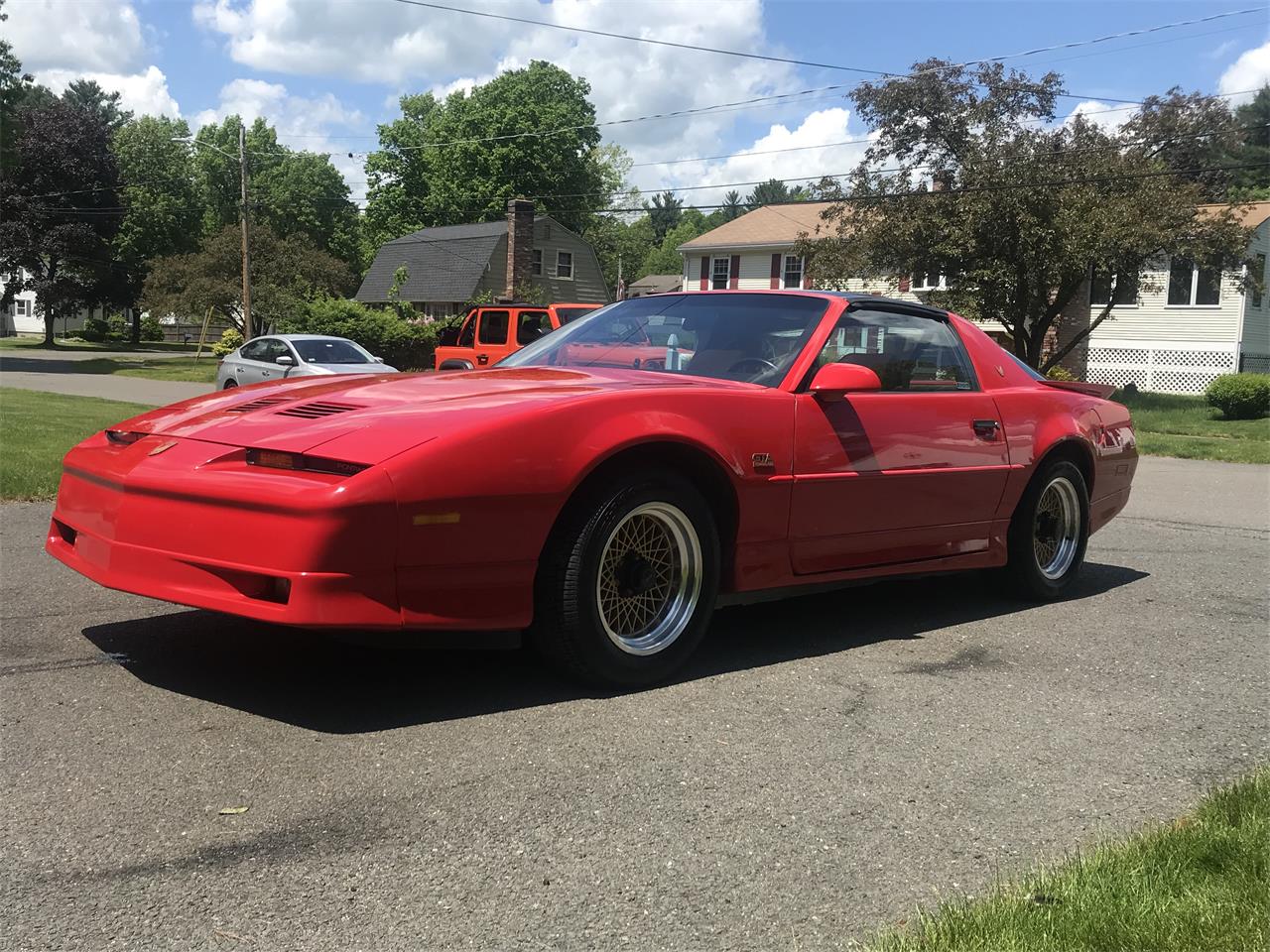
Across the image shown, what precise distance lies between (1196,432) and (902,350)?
1800 cm

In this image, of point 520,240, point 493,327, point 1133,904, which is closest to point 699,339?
point 1133,904

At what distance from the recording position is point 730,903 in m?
2.43

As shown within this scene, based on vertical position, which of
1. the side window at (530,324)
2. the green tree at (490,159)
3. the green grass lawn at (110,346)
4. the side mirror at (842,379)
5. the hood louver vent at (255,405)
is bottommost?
the hood louver vent at (255,405)

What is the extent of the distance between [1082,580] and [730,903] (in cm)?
463

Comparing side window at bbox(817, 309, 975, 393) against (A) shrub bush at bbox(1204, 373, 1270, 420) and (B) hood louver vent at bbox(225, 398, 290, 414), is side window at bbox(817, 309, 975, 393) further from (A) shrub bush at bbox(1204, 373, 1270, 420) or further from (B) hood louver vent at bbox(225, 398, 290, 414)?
(A) shrub bush at bbox(1204, 373, 1270, 420)

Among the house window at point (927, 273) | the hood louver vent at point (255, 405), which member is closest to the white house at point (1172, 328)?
the house window at point (927, 273)

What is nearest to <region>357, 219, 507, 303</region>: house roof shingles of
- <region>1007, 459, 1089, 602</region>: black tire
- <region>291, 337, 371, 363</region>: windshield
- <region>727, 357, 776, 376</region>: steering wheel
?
<region>291, 337, 371, 363</region>: windshield

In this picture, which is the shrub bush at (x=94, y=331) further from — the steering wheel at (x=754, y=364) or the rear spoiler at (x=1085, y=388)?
the steering wheel at (x=754, y=364)

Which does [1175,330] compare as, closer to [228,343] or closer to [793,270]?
[793,270]

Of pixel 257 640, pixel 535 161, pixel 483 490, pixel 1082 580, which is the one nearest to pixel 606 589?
pixel 483 490

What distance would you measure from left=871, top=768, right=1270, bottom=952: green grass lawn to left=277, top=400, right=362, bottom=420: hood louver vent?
2369 mm

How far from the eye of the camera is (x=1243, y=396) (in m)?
22.7

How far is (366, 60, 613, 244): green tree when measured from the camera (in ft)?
205

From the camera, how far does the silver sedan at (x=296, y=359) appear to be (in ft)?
59.5
